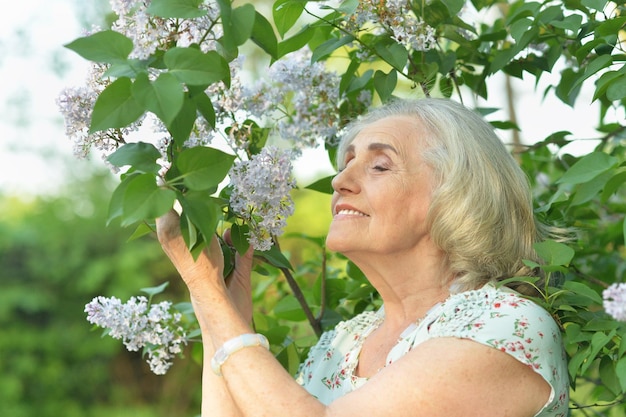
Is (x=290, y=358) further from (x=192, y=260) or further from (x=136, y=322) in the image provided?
(x=192, y=260)

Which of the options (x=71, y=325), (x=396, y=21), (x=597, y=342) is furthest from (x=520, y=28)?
(x=71, y=325)

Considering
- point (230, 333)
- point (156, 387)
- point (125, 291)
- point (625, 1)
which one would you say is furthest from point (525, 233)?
point (156, 387)

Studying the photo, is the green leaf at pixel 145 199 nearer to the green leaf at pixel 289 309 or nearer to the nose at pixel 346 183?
the nose at pixel 346 183

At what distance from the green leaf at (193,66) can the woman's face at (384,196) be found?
19.5 inches

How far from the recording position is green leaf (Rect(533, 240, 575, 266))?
142cm

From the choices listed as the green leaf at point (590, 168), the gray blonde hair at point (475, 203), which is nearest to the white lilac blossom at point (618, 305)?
the green leaf at point (590, 168)

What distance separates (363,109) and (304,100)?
15 centimetres

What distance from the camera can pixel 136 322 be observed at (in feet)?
5.23

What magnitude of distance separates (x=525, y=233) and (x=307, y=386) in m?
0.56

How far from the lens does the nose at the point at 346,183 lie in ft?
5.41

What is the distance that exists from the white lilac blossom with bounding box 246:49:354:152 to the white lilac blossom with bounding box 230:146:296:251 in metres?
0.50

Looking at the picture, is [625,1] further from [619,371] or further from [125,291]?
[125,291]

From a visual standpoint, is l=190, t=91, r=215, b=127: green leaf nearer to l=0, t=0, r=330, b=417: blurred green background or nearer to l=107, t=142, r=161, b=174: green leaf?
l=107, t=142, r=161, b=174: green leaf

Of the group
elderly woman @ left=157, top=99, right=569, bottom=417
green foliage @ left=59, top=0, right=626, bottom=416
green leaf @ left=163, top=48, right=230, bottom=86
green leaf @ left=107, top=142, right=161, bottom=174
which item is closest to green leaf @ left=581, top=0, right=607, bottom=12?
green foliage @ left=59, top=0, right=626, bottom=416
